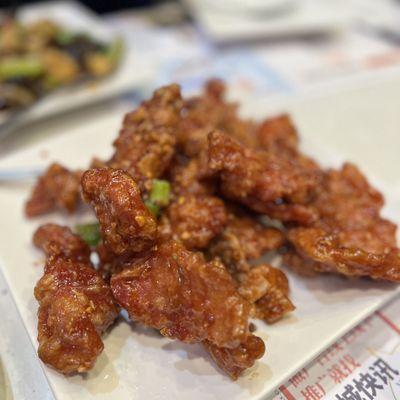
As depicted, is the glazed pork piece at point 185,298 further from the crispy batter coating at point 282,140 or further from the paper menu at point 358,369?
the crispy batter coating at point 282,140

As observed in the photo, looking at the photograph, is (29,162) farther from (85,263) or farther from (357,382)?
(357,382)

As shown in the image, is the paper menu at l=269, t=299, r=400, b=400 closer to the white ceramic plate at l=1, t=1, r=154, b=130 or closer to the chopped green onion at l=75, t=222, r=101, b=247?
the chopped green onion at l=75, t=222, r=101, b=247

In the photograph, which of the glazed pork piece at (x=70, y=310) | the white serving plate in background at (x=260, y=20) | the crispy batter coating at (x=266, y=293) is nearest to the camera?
the glazed pork piece at (x=70, y=310)

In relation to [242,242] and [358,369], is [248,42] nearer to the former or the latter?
[242,242]

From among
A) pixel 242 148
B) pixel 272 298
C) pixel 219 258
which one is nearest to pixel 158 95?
pixel 242 148

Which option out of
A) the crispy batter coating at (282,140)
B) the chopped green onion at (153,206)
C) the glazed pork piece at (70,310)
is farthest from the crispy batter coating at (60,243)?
the crispy batter coating at (282,140)

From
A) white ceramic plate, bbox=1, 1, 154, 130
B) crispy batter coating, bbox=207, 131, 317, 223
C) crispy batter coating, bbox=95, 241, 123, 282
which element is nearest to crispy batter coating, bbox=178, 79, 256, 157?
crispy batter coating, bbox=207, 131, 317, 223
